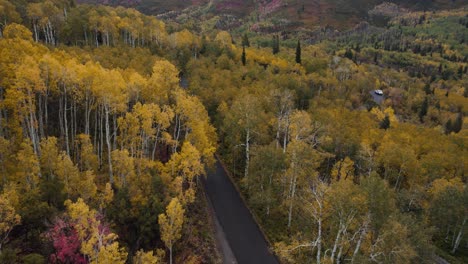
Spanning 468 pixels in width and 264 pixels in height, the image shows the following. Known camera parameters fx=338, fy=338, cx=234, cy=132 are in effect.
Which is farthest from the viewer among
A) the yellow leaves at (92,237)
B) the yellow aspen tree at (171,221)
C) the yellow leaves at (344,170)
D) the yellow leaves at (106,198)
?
the yellow leaves at (344,170)

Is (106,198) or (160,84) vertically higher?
(160,84)

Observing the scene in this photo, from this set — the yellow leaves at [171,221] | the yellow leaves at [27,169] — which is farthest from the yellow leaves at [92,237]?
the yellow leaves at [27,169]

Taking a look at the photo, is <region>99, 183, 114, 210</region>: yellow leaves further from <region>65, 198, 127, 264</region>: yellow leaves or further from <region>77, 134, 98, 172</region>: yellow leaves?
<region>77, 134, 98, 172</region>: yellow leaves

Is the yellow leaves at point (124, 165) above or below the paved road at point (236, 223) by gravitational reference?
above

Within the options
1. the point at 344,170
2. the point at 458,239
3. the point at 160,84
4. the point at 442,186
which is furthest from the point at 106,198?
the point at 458,239

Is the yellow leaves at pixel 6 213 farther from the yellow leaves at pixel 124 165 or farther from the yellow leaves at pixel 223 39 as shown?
the yellow leaves at pixel 223 39

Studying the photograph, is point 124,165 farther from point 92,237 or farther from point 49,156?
point 92,237

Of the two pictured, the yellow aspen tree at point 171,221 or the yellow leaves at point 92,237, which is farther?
the yellow aspen tree at point 171,221

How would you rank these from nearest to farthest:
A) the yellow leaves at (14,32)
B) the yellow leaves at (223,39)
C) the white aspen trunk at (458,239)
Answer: the white aspen trunk at (458,239)
the yellow leaves at (14,32)
the yellow leaves at (223,39)

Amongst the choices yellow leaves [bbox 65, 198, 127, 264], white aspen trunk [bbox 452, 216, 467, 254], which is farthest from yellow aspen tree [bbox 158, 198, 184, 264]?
white aspen trunk [bbox 452, 216, 467, 254]

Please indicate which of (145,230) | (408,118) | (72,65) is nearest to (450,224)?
(145,230)
